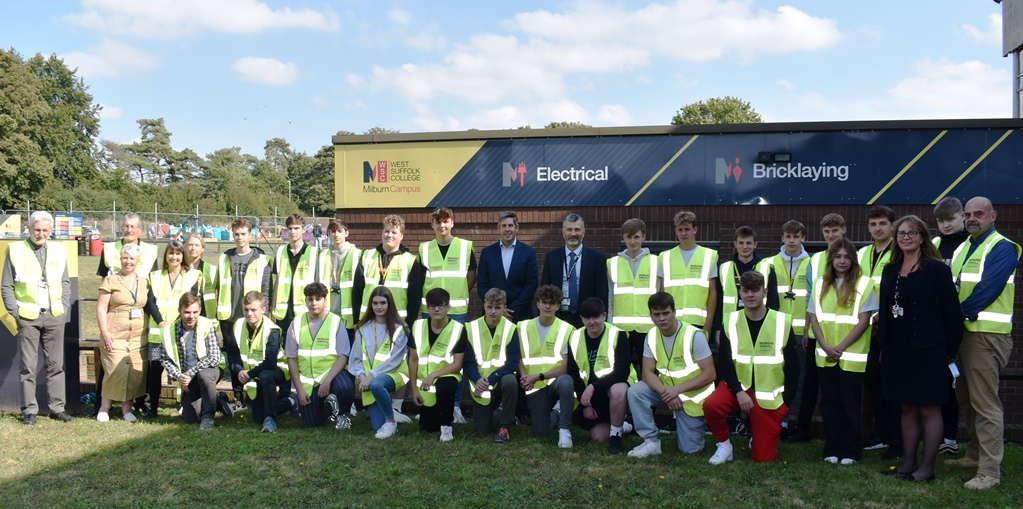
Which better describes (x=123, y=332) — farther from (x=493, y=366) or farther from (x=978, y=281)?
(x=978, y=281)

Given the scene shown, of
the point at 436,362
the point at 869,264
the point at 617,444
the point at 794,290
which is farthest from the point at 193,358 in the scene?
the point at 869,264

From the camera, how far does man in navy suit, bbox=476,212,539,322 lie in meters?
6.95

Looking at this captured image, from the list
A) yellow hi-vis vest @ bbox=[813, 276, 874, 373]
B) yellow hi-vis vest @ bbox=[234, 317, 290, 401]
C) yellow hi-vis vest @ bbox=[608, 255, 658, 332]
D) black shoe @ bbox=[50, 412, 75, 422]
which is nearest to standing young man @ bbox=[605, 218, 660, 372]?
yellow hi-vis vest @ bbox=[608, 255, 658, 332]

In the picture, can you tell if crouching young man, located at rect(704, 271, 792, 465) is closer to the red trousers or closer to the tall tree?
the red trousers

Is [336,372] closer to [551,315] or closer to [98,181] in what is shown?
[551,315]

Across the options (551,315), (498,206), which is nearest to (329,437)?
(551,315)

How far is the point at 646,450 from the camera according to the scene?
5.71 metres

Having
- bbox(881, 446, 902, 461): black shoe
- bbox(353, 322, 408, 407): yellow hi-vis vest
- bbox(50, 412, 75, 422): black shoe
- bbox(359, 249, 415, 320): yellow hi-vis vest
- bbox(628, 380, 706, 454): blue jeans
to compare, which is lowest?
bbox(50, 412, 75, 422): black shoe

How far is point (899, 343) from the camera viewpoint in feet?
16.7

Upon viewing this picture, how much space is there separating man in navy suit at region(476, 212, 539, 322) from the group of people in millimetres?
20

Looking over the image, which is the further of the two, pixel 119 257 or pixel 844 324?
pixel 119 257

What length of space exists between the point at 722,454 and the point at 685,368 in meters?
0.69

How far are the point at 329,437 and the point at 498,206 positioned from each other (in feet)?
11.7

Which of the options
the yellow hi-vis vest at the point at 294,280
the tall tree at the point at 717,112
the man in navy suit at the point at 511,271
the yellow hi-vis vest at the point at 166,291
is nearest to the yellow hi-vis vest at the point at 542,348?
the man in navy suit at the point at 511,271
